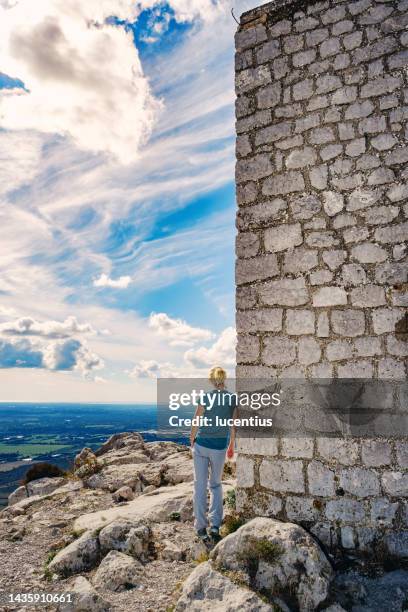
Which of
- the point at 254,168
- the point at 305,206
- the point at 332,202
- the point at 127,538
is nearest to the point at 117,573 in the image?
the point at 127,538

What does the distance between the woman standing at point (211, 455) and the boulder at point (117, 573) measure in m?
0.79

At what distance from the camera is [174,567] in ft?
13.6

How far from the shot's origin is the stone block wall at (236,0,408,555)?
400 centimetres

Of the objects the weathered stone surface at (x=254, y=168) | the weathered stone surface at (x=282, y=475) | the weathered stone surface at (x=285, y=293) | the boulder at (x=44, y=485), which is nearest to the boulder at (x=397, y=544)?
the weathered stone surface at (x=282, y=475)

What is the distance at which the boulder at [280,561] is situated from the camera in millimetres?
3336

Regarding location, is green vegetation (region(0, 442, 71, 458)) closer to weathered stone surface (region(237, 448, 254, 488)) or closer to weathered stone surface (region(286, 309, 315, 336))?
weathered stone surface (region(237, 448, 254, 488))

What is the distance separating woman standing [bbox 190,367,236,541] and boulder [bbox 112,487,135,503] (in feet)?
9.04

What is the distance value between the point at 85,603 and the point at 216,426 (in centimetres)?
190

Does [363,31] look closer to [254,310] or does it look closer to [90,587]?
[254,310]

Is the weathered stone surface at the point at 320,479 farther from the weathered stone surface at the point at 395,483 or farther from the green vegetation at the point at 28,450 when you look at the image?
the green vegetation at the point at 28,450

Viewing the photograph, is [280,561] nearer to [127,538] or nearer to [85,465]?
[127,538]

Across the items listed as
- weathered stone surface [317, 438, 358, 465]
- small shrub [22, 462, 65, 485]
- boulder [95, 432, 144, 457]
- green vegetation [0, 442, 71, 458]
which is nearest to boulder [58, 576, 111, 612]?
weathered stone surface [317, 438, 358, 465]

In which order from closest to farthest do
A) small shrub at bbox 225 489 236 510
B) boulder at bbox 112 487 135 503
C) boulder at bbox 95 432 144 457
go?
1. small shrub at bbox 225 489 236 510
2. boulder at bbox 112 487 135 503
3. boulder at bbox 95 432 144 457

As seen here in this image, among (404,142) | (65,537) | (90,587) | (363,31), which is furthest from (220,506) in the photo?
(363,31)
